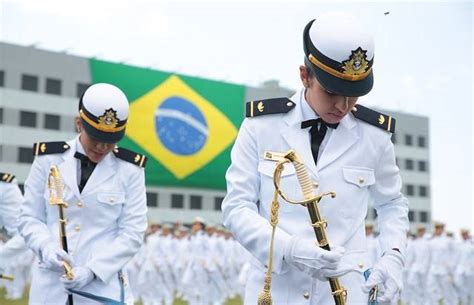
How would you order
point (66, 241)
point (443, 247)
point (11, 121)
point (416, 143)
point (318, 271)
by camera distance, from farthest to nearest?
point (416, 143), point (11, 121), point (443, 247), point (66, 241), point (318, 271)

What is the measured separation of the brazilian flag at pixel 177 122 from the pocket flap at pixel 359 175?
1206 inches

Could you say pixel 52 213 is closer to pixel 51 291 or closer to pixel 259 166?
pixel 51 291

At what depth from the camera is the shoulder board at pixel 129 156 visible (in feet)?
19.4

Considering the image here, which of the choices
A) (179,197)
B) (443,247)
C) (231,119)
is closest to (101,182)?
(443,247)

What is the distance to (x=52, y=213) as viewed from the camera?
18.5 ft

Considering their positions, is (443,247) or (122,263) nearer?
(122,263)

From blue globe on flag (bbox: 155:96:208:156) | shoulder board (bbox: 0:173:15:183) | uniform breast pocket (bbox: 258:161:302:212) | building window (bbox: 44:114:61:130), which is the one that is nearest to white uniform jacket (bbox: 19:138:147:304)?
uniform breast pocket (bbox: 258:161:302:212)

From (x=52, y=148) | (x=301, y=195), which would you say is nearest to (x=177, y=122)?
(x=52, y=148)

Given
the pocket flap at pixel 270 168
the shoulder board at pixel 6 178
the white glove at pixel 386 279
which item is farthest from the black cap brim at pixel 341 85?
the shoulder board at pixel 6 178

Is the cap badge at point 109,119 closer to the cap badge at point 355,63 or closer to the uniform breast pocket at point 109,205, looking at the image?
the uniform breast pocket at point 109,205

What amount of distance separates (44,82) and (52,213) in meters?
37.0

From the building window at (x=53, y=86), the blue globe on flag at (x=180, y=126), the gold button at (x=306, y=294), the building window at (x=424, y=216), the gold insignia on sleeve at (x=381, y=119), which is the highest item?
the building window at (x=53, y=86)

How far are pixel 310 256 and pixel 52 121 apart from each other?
39.8 meters

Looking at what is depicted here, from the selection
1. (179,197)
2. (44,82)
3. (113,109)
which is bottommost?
(179,197)
